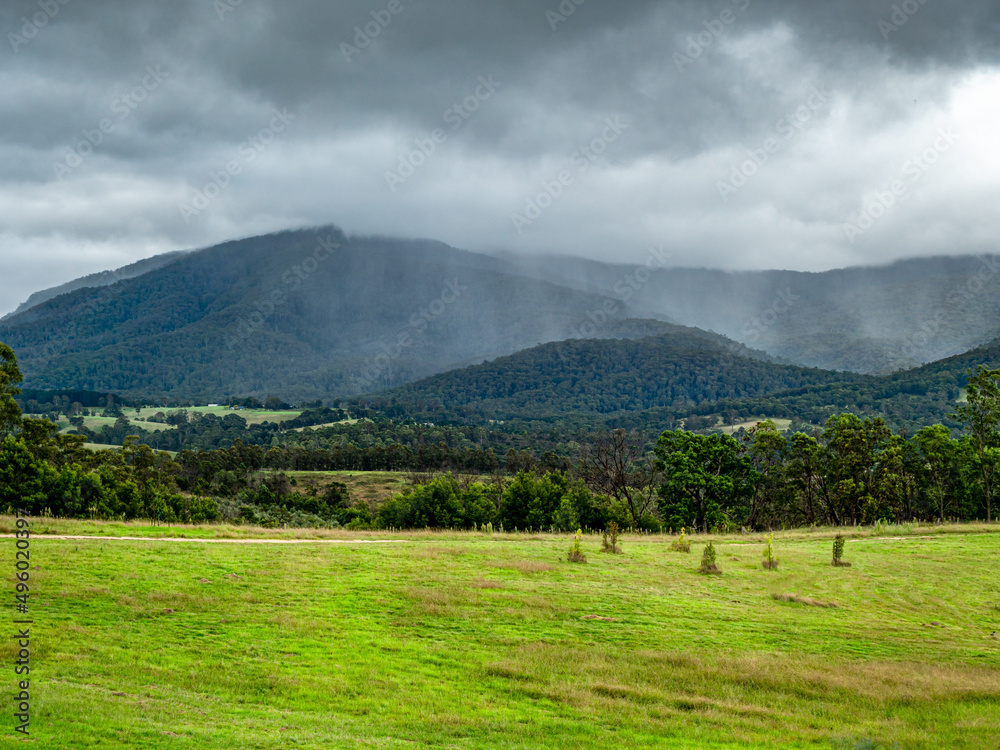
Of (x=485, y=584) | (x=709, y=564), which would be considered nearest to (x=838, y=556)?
(x=709, y=564)

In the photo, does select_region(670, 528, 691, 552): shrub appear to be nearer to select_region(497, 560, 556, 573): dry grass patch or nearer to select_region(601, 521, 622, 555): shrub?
select_region(601, 521, 622, 555): shrub

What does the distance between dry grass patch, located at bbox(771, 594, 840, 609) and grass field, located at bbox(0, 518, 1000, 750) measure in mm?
142

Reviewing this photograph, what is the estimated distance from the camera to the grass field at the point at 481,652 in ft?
43.0

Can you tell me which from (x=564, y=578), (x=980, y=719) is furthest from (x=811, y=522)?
(x=980, y=719)

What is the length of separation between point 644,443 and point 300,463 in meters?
89.8

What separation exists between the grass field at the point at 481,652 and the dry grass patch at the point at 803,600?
142mm

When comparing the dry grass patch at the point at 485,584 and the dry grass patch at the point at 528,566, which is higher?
the dry grass patch at the point at 528,566

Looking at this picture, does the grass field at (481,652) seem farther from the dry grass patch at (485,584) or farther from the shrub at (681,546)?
the shrub at (681,546)

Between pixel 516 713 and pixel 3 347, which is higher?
pixel 3 347

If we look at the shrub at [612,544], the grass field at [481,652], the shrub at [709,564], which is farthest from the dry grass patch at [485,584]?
the shrub at [612,544]

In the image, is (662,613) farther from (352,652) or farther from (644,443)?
(644,443)

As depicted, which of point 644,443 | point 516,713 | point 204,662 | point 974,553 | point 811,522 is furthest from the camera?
point 644,443

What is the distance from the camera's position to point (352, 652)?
673 inches

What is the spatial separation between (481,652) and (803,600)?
42.0 feet
